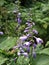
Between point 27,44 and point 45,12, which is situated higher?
point 27,44

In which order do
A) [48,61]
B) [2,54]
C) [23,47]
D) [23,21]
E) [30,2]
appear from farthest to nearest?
[30,2] → [23,21] → [2,54] → [48,61] → [23,47]

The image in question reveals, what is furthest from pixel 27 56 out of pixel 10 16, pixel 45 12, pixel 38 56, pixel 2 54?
pixel 10 16

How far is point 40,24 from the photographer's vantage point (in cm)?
520

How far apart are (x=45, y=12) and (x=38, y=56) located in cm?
232

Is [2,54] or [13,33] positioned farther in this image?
[13,33]

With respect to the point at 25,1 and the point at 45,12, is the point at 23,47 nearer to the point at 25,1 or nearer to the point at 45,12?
the point at 45,12

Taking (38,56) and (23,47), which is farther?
(38,56)

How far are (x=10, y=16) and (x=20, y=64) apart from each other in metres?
3.29

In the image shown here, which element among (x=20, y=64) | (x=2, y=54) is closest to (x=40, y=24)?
(x=2, y=54)

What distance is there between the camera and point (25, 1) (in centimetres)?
728

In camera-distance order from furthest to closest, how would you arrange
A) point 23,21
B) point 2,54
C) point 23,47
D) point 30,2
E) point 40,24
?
point 30,2
point 23,21
point 40,24
point 2,54
point 23,47


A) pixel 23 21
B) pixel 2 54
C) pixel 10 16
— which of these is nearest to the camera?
pixel 2 54

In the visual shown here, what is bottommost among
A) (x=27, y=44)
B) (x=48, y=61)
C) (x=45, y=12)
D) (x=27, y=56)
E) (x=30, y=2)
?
(x=30, y=2)

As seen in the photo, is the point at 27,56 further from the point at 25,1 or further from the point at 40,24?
the point at 25,1
